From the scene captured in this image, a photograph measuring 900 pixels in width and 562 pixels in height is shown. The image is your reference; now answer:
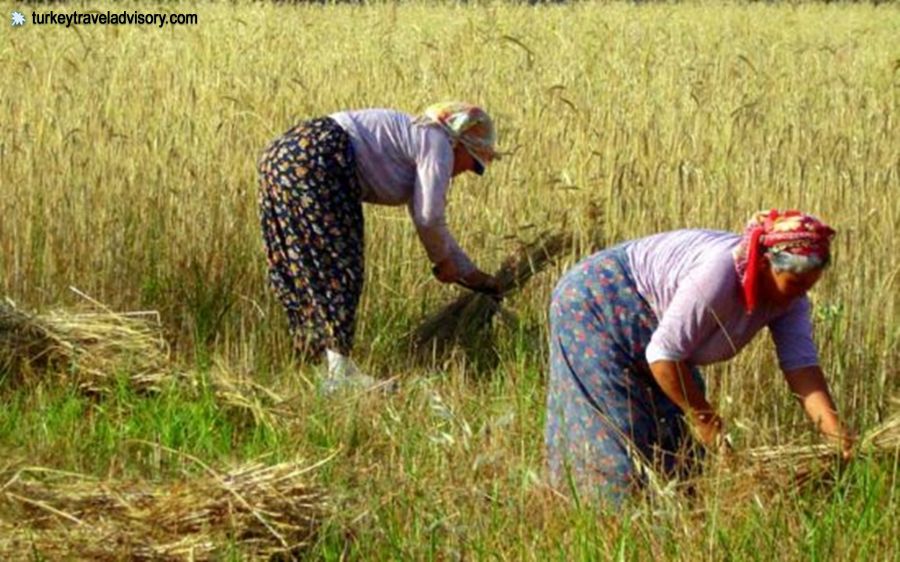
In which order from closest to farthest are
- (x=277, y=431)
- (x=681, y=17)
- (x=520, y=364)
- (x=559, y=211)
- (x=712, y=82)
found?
(x=277, y=431)
(x=520, y=364)
(x=559, y=211)
(x=712, y=82)
(x=681, y=17)

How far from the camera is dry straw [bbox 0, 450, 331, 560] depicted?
3354mm

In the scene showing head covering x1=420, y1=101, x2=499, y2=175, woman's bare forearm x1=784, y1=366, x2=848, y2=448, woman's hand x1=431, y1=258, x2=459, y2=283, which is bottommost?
woman's hand x1=431, y1=258, x2=459, y2=283

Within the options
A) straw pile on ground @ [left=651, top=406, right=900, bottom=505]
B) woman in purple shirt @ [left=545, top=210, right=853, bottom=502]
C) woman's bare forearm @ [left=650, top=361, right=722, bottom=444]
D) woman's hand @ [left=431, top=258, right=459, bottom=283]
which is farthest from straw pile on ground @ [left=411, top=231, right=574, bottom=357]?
straw pile on ground @ [left=651, top=406, right=900, bottom=505]

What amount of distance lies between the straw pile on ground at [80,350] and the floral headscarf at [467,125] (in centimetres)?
112

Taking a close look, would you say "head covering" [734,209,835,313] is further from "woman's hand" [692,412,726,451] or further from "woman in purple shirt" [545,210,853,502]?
"woman's hand" [692,412,726,451]

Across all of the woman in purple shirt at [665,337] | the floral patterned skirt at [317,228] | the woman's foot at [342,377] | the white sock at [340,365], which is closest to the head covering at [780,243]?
the woman in purple shirt at [665,337]

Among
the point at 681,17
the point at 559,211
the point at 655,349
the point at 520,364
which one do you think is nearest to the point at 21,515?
the point at 655,349

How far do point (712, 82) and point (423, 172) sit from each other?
4463 mm

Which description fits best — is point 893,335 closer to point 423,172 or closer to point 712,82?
point 423,172

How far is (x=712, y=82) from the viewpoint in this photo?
9.36 m

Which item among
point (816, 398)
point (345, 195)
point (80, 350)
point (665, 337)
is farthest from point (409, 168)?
point (816, 398)

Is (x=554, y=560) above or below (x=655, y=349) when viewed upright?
below

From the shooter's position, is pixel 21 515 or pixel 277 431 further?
pixel 277 431

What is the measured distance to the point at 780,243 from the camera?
143 inches
